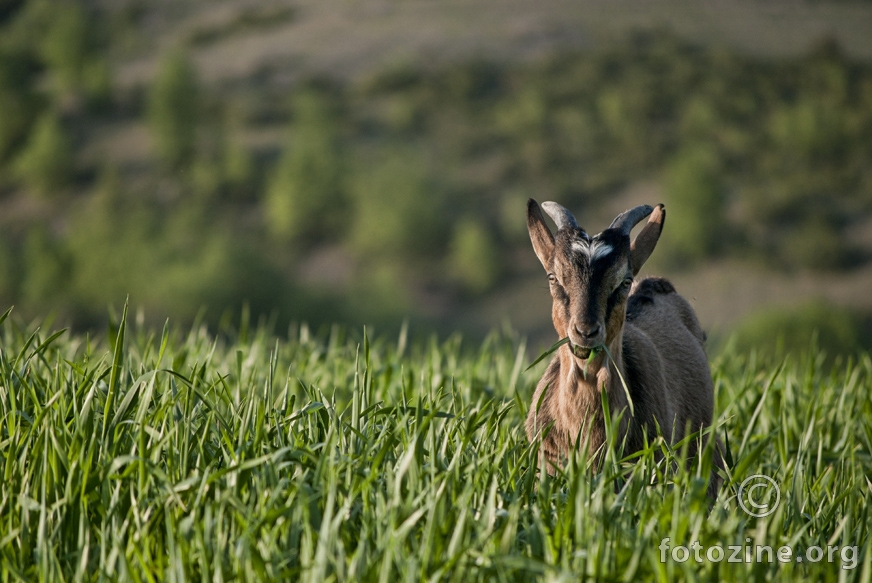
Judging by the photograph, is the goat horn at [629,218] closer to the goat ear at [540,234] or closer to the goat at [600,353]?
the goat at [600,353]

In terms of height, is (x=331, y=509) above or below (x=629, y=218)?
below

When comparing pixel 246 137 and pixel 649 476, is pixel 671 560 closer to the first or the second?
pixel 649 476

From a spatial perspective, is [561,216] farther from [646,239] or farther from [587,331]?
[587,331]

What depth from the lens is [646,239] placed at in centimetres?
363

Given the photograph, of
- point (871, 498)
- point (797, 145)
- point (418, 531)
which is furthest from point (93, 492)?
point (797, 145)

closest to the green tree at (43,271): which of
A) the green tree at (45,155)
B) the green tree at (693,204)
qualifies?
the green tree at (45,155)

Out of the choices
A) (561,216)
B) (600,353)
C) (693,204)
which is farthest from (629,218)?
(693,204)

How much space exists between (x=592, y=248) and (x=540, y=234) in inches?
16.0

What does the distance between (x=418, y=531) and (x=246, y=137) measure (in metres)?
24.0

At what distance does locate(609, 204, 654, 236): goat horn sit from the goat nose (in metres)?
0.54

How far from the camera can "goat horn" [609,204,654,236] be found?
3.49 meters

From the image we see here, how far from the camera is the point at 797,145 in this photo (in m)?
23.5

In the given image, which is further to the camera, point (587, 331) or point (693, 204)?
point (693, 204)

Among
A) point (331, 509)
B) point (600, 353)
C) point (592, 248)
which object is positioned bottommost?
point (331, 509)
